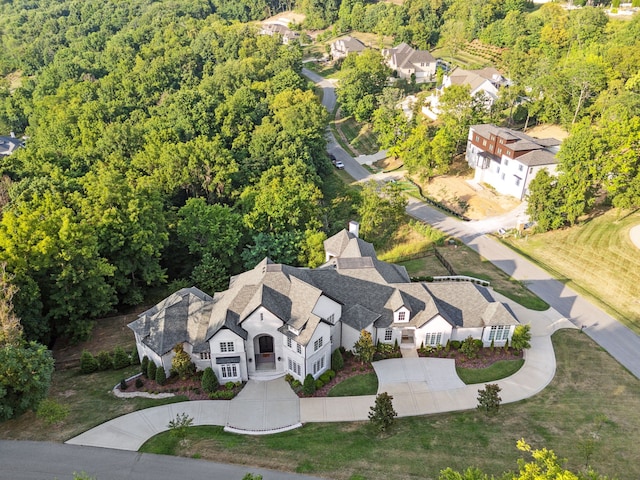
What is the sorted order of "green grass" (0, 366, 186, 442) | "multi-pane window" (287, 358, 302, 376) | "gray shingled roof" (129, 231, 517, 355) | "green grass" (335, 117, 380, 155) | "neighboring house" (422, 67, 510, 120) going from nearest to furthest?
"green grass" (0, 366, 186, 442)
"multi-pane window" (287, 358, 302, 376)
"gray shingled roof" (129, 231, 517, 355)
"neighboring house" (422, 67, 510, 120)
"green grass" (335, 117, 380, 155)

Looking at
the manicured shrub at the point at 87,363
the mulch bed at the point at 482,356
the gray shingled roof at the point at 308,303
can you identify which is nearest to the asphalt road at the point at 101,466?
the gray shingled roof at the point at 308,303

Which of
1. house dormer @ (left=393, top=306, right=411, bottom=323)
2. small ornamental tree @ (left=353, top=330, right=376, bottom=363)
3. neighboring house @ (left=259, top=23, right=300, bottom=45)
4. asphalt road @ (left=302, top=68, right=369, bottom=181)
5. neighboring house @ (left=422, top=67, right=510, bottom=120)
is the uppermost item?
neighboring house @ (left=259, top=23, right=300, bottom=45)

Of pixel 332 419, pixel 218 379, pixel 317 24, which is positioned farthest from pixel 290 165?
pixel 317 24

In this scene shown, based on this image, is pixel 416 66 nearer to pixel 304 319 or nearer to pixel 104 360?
pixel 304 319

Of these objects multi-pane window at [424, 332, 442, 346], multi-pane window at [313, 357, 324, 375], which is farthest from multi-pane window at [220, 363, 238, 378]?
multi-pane window at [424, 332, 442, 346]

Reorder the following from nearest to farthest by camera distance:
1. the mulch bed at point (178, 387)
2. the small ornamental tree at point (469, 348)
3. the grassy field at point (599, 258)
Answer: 1. the mulch bed at point (178, 387)
2. the small ornamental tree at point (469, 348)
3. the grassy field at point (599, 258)

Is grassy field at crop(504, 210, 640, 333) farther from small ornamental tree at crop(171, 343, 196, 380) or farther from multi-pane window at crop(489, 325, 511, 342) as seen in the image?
small ornamental tree at crop(171, 343, 196, 380)

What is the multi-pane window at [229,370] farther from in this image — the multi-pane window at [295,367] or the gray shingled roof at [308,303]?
the multi-pane window at [295,367]
